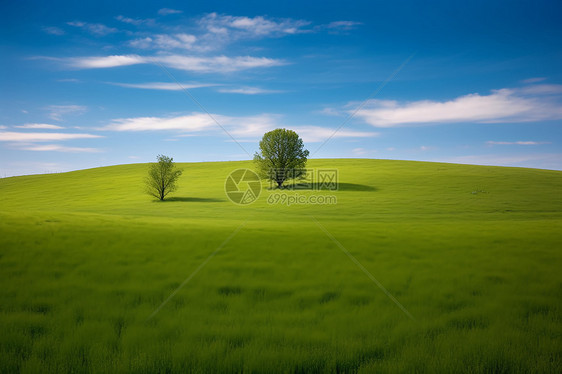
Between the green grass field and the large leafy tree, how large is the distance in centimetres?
3821

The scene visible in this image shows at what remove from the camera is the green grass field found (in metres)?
4.31

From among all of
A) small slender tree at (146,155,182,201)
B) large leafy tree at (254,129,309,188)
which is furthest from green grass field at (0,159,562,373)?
large leafy tree at (254,129,309,188)

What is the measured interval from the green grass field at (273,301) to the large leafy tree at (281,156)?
38.2m

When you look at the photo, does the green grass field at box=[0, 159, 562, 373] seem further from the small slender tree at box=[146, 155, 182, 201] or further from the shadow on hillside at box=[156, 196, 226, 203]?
the small slender tree at box=[146, 155, 182, 201]

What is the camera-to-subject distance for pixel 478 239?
14.6 metres

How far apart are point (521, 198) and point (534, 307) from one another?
136 ft

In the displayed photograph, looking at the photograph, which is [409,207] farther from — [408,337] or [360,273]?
[408,337]

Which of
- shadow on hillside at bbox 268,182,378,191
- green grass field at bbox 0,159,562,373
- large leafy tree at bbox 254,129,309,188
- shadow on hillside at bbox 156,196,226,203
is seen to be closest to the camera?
green grass field at bbox 0,159,562,373

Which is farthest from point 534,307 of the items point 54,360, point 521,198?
point 521,198

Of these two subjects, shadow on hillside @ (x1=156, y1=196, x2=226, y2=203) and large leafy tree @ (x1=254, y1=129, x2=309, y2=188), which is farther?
large leafy tree @ (x1=254, y1=129, x2=309, y2=188)

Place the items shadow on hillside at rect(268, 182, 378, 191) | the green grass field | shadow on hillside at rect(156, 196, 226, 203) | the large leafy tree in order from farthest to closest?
1. the large leafy tree
2. shadow on hillside at rect(268, 182, 378, 191)
3. shadow on hillside at rect(156, 196, 226, 203)
4. the green grass field

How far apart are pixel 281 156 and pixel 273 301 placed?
48569mm

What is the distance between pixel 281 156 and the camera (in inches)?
2144

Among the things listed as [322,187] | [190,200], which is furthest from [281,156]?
[190,200]
